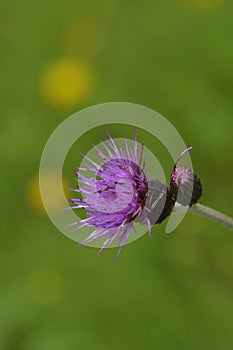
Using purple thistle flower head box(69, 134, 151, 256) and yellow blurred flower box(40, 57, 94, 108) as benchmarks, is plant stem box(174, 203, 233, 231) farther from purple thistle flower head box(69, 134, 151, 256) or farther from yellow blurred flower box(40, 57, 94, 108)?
yellow blurred flower box(40, 57, 94, 108)

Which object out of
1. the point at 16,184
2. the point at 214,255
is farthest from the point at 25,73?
the point at 214,255

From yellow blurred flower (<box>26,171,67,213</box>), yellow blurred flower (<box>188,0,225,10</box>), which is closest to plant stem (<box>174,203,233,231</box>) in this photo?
yellow blurred flower (<box>26,171,67,213</box>)

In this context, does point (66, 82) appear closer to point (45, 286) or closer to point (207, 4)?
point (207, 4)

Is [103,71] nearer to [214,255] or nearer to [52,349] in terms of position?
[214,255]

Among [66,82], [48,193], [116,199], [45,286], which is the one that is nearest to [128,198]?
[116,199]

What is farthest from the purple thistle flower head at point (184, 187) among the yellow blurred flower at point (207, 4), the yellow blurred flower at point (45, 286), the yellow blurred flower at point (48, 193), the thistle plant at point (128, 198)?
the yellow blurred flower at point (207, 4)

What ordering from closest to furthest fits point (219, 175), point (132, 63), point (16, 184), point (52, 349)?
point (52, 349) → point (219, 175) → point (16, 184) → point (132, 63)

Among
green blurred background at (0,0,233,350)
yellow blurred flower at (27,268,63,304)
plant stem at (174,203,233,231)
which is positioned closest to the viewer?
plant stem at (174,203,233,231)
